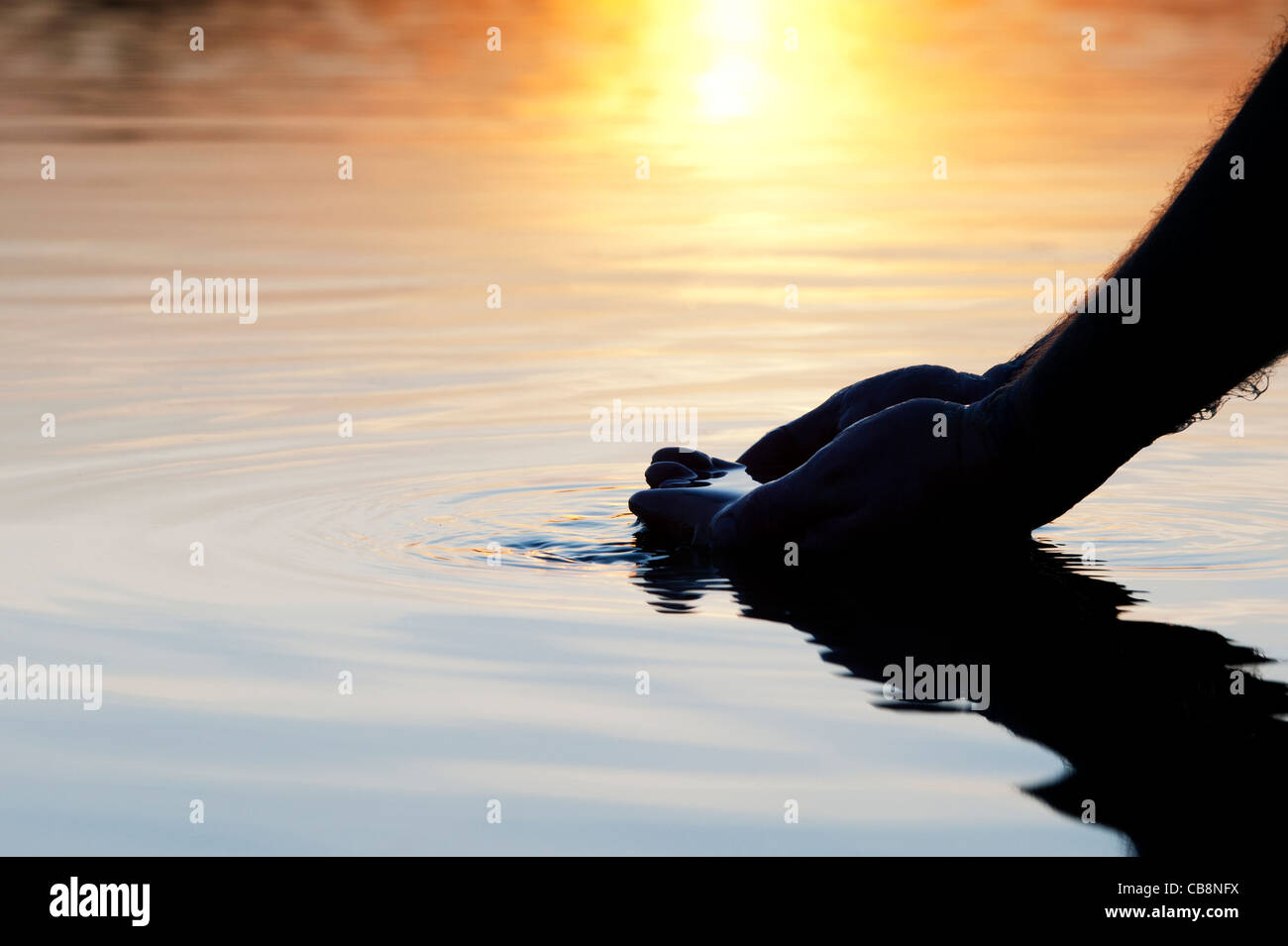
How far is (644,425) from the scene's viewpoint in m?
8.24

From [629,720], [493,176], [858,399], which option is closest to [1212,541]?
[858,399]

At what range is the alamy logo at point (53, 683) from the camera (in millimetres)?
4586

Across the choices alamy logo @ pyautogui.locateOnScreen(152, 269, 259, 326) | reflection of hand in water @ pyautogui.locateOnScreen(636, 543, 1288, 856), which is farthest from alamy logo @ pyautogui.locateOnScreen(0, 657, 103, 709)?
alamy logo @ pyautogui.locateOnScreen(152, 269, 259, 326)

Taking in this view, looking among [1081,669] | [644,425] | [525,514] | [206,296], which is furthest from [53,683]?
[206,296]

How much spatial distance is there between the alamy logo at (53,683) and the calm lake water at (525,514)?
57mm

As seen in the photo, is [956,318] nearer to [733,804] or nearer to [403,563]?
[403,563]

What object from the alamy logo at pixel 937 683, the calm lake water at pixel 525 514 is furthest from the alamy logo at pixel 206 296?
the alamy logo at pixel 937 683

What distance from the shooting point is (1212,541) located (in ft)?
20.2

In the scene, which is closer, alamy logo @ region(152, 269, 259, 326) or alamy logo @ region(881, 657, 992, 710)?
alamy logo @ region(881, 657, 992, 710)

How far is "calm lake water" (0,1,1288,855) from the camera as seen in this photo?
396 centimetres

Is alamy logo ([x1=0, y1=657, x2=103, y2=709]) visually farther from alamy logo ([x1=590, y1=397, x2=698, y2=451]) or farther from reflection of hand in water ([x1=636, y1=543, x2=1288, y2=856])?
alamy logo ([x1=590, y1=397, x2=698, y2=451])

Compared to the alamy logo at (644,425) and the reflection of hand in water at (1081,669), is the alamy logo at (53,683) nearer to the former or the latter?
the reflection of hand in water at (1081,669)

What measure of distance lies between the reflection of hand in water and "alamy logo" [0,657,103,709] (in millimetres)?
1603
